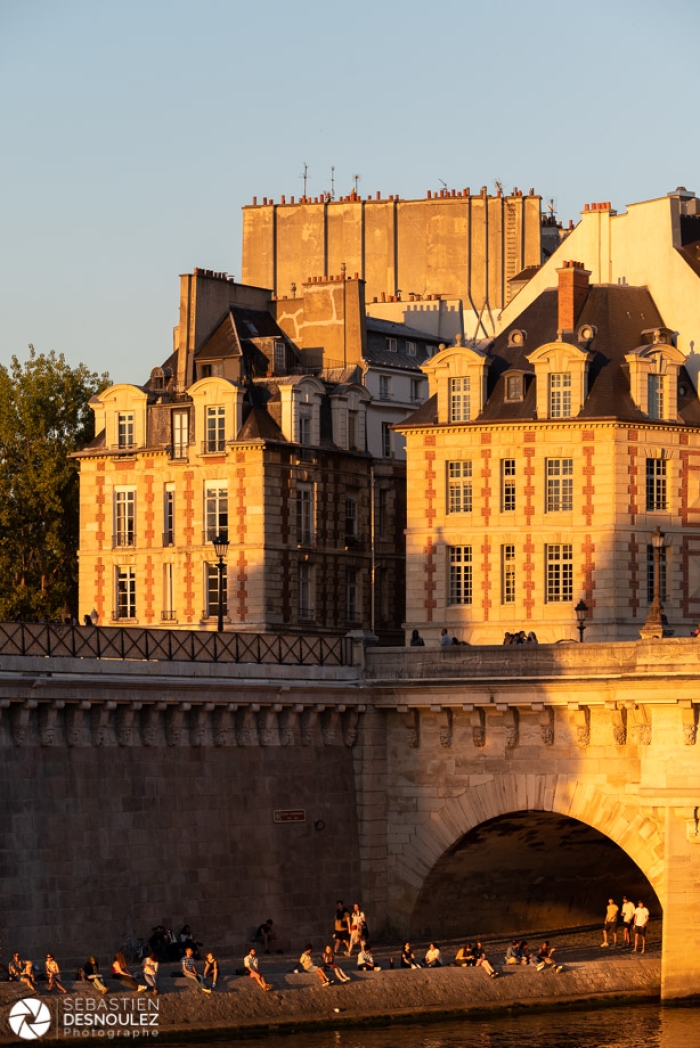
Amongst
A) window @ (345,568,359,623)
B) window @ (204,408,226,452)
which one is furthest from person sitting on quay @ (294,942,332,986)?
window @ (345,568,359,623)

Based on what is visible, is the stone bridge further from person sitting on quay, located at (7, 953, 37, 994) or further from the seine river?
the seine river

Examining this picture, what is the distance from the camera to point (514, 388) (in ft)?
228

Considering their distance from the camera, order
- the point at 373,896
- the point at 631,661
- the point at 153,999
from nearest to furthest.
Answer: the point at 153,999 → the point at 631,661 → the point at 373,896

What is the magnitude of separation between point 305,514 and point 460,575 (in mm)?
6220

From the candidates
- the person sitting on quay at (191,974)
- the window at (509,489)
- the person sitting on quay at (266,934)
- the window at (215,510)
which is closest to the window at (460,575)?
the window at (509,489)

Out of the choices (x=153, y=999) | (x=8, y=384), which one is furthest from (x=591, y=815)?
(x=8, y=384)

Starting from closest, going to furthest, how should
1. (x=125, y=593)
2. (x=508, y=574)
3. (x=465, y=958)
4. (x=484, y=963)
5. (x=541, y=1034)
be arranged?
(x=541, y=1034) < (x=484, y=963) < (x=465, y=958) < (x=508, y=574) < (x=125, y=593)

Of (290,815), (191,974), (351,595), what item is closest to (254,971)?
(191,974)

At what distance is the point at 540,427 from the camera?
68.1 m

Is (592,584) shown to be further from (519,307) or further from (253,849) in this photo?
(253,849)

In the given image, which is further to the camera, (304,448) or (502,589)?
(304,448)

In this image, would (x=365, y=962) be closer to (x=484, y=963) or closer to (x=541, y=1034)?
(x=484, y=963)

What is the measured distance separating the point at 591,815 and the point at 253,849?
679 centimetres

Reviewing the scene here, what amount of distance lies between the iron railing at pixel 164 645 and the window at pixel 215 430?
16.7 meters
